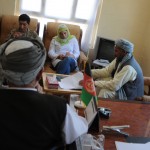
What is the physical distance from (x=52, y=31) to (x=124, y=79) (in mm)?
1916

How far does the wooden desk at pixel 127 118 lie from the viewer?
1.49m

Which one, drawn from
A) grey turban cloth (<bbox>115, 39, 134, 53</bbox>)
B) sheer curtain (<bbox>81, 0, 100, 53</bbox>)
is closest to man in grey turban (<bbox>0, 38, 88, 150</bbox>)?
grey turban cloth (<bbox>115, 39, 134, 53</bbox>)

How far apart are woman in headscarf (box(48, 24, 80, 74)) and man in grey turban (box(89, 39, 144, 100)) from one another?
970mm

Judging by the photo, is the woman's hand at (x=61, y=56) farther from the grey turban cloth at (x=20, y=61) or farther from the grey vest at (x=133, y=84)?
the grey turban cloth at (x=20, y=61)

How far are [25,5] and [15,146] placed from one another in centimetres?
369

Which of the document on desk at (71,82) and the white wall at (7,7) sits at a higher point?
the white wall at (7,7)

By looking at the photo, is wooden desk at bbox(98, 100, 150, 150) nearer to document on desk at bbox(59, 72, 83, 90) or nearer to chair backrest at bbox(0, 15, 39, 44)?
document on desk at bbox(59, 72, 83, 90)

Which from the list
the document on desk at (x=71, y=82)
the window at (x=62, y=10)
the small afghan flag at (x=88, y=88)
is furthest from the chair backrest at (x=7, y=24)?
the small afghan flag at (x=88, y=88)

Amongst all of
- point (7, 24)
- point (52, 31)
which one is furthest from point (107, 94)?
point (7, 24)

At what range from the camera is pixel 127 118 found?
1727 millimetres

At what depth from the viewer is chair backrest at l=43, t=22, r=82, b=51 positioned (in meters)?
4.21

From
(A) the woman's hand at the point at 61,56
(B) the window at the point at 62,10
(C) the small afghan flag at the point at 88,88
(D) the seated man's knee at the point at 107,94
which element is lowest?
(D) the seated man's knee at the point at 107,94

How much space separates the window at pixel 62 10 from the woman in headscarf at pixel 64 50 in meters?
0.51

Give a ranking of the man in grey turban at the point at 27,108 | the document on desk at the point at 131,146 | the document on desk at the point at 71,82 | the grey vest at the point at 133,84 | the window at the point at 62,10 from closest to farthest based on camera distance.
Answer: the man in grey turban at the point at 27,108 → the document on desk at the point at 131,146 → the document on desk at the point at 71,82 → the grey vest at the point at 133,84 → the window at the point at 62,10
